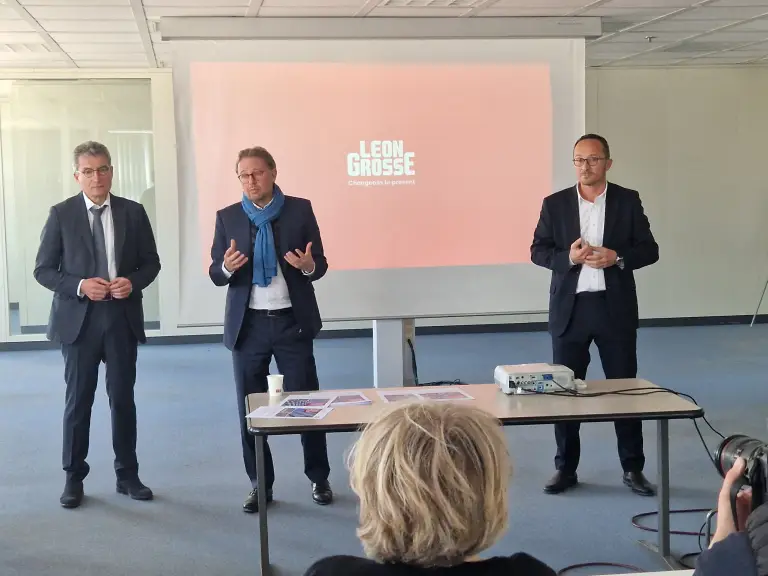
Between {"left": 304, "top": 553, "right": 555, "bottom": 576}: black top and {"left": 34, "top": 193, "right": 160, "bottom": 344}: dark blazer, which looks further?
{"left": 34, "top": 193, "right": 160, "bottom": 344}: dark blazer

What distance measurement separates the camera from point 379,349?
5.45m

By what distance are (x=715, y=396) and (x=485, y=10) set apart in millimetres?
3240

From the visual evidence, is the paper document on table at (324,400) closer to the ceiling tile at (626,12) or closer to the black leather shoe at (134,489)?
the black leather shoe at (134,489)

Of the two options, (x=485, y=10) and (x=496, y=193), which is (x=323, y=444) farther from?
(x=485, y=10)

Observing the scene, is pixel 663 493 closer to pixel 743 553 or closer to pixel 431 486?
pixel 743 553

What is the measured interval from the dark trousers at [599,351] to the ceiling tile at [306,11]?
283cm

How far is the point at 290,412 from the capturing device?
2.88 metres

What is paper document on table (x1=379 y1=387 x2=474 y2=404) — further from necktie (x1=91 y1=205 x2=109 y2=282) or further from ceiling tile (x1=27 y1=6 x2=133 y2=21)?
ceiling tile (x1=27 y1=6 x2=133 y2=21)

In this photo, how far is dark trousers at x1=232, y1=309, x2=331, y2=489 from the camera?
3.76 m

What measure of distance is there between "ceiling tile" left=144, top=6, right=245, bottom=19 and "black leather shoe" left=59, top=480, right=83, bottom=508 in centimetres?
319

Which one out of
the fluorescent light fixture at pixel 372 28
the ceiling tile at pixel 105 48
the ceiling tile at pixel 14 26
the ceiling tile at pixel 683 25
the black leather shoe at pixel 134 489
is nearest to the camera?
the black leather shoe at pixel 134 489

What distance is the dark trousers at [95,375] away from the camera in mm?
3859

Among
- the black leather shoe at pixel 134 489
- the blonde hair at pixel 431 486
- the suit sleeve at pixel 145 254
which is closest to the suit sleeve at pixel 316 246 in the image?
the suit sleeve at pixel 145 254

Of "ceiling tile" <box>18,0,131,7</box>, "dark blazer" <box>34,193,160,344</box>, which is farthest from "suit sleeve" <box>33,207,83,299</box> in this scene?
"ceiling tile" <box>18,0,131,7</box>
